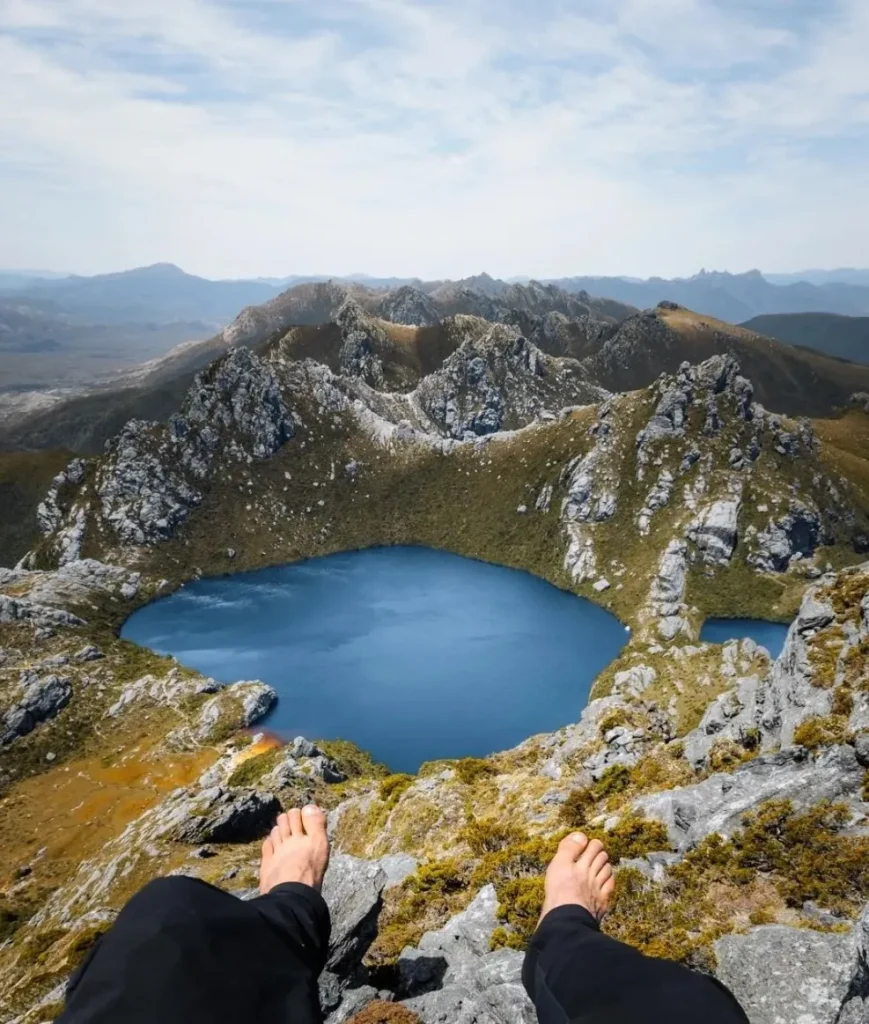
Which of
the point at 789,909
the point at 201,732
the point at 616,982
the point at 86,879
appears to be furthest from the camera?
the point at 201,732

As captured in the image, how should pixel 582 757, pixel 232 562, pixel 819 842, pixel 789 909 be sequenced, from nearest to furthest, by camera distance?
pixel 789 909 < pixel 819 842 < pixel 582 757 < pixel 232 562

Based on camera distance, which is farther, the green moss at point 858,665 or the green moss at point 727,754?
the green moss at point 727,754

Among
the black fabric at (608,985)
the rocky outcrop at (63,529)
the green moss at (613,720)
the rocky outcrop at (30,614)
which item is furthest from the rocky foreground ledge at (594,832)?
the rocky outcrop at (63,529)

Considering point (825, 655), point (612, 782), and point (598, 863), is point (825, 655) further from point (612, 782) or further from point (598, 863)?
point (598, 863)

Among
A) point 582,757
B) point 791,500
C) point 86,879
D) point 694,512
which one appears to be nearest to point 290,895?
point 582,757

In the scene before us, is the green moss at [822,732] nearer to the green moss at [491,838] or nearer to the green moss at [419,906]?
the green moss at [491,838]

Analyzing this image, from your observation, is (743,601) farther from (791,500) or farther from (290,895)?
(290,895)
